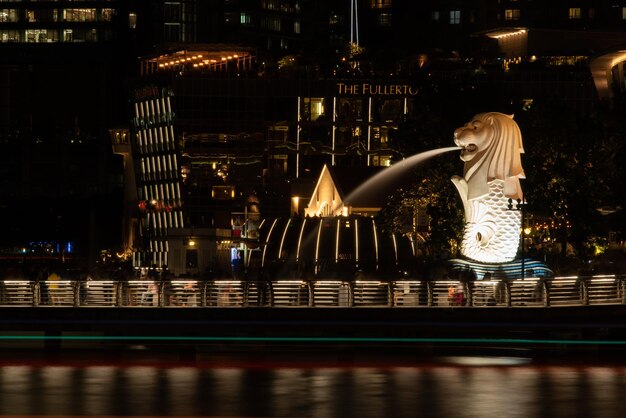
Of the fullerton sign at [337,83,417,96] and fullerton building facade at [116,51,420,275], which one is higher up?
the fullerton sign at [337,83,417,96]

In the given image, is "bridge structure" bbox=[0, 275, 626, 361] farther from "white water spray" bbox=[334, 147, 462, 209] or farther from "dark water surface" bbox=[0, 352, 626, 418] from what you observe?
"white water spray" bbox=[334, 147, 462, 209]

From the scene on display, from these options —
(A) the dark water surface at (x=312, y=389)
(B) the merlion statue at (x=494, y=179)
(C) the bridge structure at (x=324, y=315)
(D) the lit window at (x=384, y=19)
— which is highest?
(D) the lit window at (x=384, y=19)

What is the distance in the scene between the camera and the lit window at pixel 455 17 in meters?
190

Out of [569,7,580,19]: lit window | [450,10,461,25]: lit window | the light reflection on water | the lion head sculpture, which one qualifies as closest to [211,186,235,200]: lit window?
[450,10,461,25]: lit window

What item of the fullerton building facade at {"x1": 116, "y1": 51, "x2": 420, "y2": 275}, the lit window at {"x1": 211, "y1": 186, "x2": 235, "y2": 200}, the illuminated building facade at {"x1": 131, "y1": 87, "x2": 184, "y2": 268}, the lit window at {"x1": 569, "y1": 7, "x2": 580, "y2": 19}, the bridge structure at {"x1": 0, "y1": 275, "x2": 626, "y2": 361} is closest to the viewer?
the bridge structure at {"x1": 0, "y1": 275, "x2": 626, "y2": 361}

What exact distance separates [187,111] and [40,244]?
4040 centimetres

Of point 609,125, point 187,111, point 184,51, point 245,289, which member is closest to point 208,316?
point 245,289

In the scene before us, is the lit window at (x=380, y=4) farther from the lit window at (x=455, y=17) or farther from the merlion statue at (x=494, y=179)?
the merlion statue at (x=494, y=179)

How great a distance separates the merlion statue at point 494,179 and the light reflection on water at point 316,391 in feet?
66.5

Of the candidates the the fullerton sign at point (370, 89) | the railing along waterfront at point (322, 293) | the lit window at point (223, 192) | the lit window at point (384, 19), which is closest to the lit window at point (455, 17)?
the lit window at point (384, 19)

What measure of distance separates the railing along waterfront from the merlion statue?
8.66 metres

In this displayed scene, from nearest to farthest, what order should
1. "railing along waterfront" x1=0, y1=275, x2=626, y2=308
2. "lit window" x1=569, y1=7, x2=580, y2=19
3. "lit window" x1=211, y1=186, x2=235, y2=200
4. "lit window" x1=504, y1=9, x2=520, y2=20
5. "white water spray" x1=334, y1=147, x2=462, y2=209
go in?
"railing along waterfront" x1=0, y1=275, x2=626, y2=308, "white water spray" x1=334, y1=147, x2=462, y2=209, "lit window" x1=211, y1=186, x2=235, y2=200, "lit window" x1=569, y1=7, x2=580, y2=19, "lit window" x1=504, y1=9, x2=520, y2=20

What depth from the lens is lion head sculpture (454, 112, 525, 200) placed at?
62000 millimetres

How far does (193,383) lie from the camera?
123 feet
